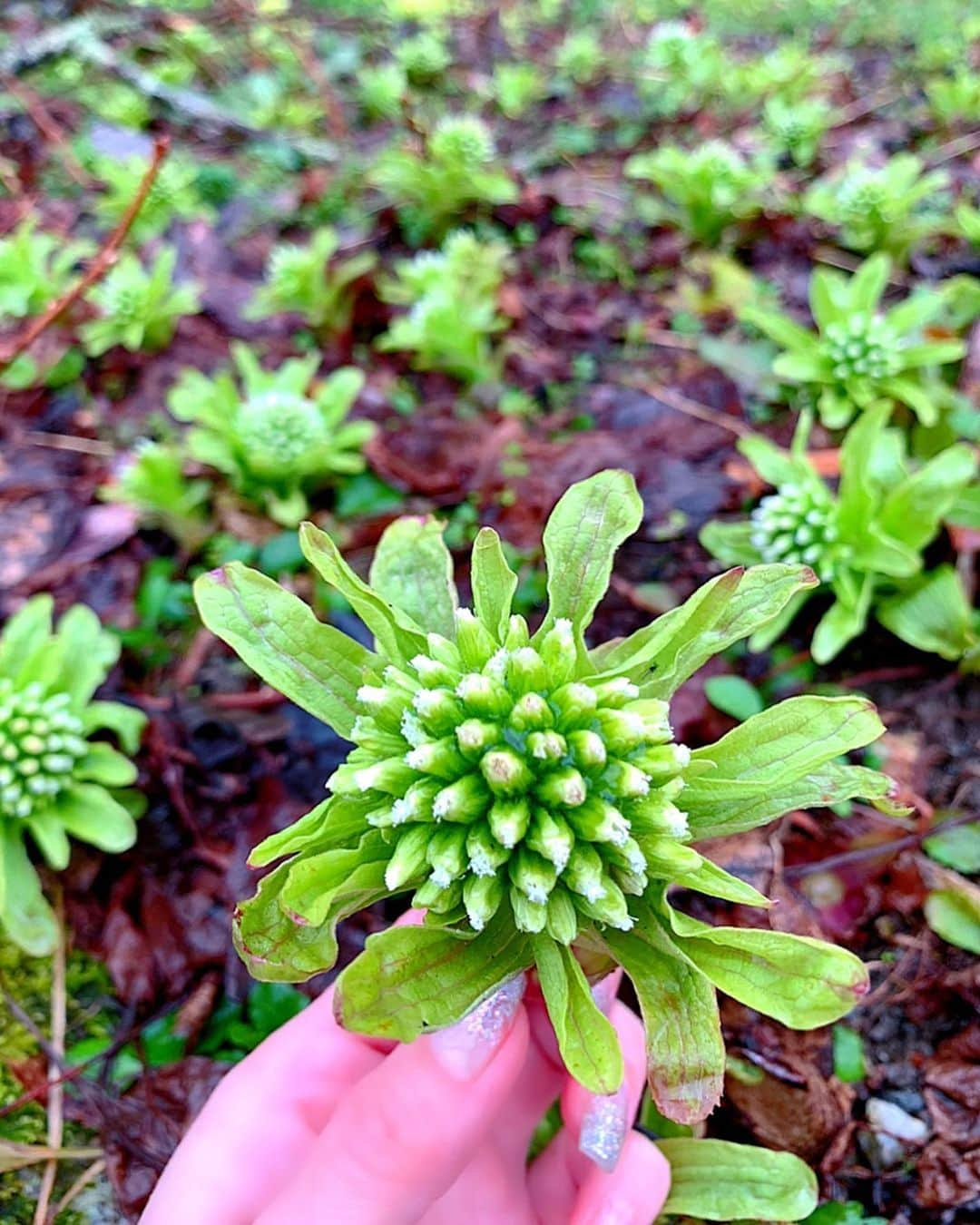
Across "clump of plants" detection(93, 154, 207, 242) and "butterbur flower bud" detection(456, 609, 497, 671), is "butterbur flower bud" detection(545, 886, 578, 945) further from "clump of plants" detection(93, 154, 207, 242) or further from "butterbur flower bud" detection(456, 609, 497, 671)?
"clump of plants" detection(93, 154, 207, 242)

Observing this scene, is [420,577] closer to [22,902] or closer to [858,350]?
[22,902]

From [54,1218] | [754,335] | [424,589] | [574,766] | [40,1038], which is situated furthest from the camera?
[754,335]

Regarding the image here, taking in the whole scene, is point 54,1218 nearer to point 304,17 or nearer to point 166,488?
point 166,488

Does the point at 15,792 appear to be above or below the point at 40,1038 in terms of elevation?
above

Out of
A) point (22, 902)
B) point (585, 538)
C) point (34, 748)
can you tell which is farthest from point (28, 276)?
point (585, 538)

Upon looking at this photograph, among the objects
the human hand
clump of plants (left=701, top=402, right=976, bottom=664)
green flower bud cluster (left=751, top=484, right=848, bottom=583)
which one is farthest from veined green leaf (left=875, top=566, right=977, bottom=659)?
the human hand

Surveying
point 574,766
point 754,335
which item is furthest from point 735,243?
point 574,766

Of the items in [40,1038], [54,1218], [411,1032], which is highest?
[411,1032]
